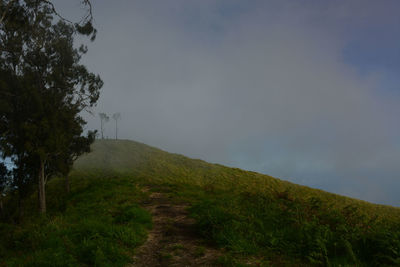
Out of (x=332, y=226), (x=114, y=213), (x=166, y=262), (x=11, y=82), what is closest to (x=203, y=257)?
(x=166, y=262)

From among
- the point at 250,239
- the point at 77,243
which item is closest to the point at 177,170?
the point at 77,243

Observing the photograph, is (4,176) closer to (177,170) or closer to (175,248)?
(177,170)

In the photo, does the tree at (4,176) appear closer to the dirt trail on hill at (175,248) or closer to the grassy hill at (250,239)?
the grassy hill at (250,239)

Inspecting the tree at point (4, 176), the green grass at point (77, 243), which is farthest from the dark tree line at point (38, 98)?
the green grass at point (77, 243)

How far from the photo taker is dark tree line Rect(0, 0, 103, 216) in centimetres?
2011

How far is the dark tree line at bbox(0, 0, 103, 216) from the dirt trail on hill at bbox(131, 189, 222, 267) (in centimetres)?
1616

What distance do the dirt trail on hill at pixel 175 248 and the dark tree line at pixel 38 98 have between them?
16.2 metres

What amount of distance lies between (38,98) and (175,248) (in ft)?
63.6

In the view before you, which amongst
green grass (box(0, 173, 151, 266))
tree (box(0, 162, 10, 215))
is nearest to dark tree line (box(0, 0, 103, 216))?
tree (box(0, 162, 10, 215))

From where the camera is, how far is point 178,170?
152 ft

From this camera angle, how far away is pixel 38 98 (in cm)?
2011

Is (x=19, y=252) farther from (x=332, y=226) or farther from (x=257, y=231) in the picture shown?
(x=332, y=226)

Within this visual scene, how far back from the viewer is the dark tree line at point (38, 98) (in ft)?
66.0

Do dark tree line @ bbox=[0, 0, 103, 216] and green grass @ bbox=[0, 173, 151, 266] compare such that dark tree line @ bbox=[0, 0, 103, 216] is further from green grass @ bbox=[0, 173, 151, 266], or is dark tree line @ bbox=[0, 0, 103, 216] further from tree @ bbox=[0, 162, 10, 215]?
green grass @ bbox=[0, 173, 151, 266]
